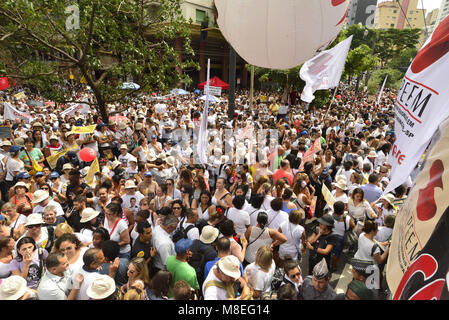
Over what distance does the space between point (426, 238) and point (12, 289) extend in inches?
124

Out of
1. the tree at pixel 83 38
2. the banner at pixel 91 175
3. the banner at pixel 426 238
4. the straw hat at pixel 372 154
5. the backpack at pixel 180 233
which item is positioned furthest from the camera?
the straw hat at pixel 372 154

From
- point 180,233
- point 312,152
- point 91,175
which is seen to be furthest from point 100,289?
point 312,152

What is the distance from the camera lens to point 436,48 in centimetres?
181

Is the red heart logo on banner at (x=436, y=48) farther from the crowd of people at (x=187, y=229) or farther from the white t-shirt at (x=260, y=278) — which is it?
the white t-shirt at (x=260, y=278)

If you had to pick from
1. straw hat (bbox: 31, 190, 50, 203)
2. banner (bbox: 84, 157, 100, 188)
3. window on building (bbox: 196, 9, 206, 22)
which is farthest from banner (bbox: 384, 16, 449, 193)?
window on building (bbox: 196, 9, 206, 22)

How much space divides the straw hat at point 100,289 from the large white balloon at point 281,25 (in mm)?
2798

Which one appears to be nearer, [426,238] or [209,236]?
[426,238]

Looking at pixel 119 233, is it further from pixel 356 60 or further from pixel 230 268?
pixel 356 60

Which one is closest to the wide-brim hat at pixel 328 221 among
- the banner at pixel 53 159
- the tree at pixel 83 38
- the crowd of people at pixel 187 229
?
the crowd of people at pixel 187 229

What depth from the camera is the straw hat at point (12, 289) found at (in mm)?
2467

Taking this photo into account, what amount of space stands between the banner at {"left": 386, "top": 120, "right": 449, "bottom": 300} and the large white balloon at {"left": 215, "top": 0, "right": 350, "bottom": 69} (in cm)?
172

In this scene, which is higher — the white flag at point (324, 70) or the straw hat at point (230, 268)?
the white flag at point (324, 70)

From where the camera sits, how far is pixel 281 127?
10414mm
